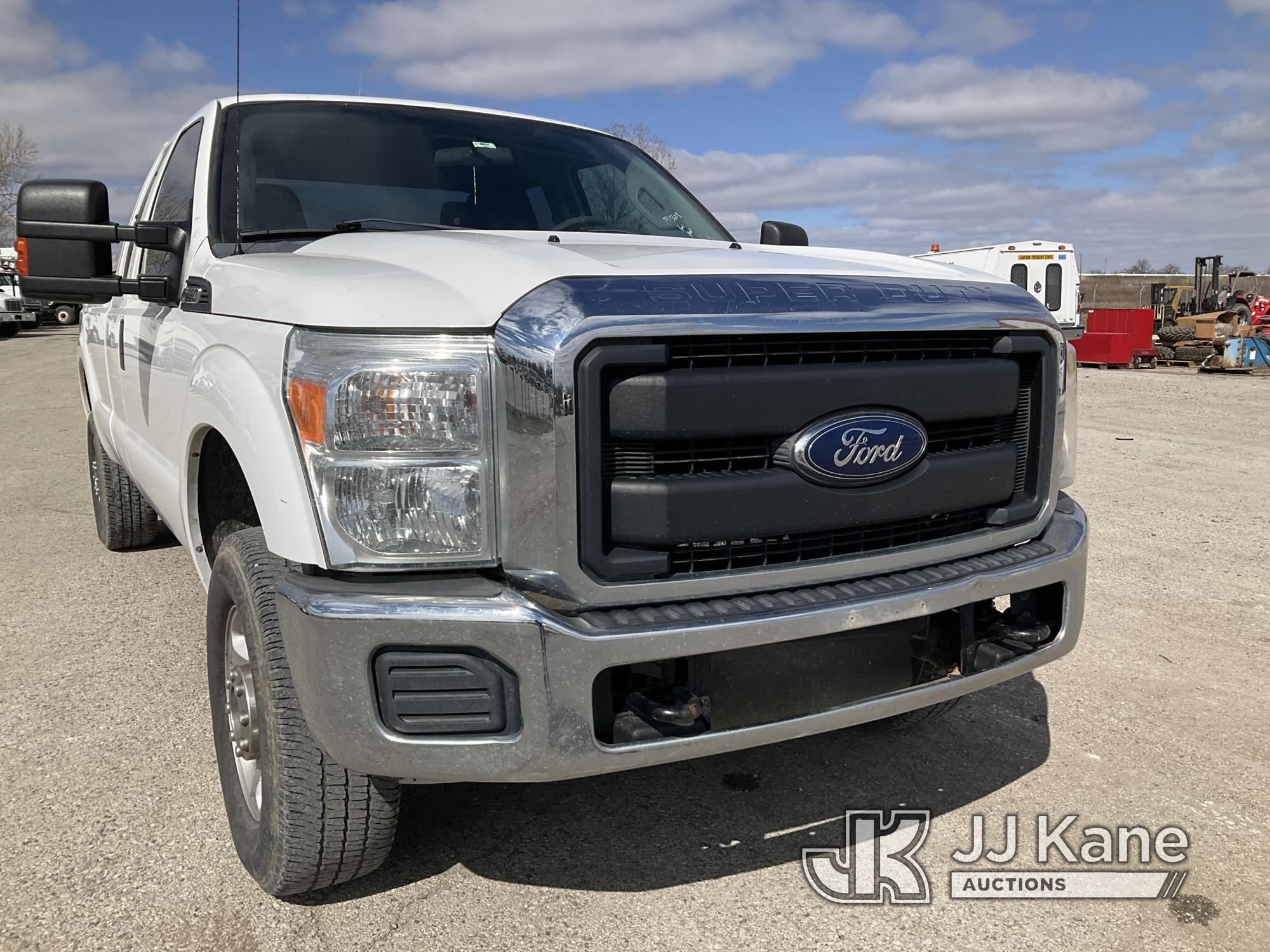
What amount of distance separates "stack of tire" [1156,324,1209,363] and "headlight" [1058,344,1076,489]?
871 inches

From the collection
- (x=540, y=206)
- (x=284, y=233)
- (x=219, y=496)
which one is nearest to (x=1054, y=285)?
(x=540, y=206)

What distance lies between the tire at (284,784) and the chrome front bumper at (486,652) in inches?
5.7

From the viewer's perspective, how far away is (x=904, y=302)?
7.62 feet

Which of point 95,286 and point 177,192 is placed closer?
point 95,286

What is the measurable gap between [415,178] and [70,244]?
3.32 feet

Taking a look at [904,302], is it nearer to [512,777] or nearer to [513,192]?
[512,777]

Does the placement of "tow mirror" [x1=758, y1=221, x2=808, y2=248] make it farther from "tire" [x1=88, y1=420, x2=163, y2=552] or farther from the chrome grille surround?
"tire" [x1=88, y1=420, x2=163, y2=552]

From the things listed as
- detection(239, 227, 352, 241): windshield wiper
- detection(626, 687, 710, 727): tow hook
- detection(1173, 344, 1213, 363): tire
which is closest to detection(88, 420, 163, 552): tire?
detection(239, 227, 352, 241): windshield wiper

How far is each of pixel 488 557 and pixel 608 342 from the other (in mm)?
474

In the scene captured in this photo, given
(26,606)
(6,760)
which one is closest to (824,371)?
(6,760)

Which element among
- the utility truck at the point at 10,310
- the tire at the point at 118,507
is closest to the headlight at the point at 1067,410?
the tire at the point at 118,507

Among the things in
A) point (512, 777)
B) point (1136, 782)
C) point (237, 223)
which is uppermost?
point (237, 223)

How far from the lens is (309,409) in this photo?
1.99 m

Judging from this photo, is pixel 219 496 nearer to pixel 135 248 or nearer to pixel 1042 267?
pixel 135 248
